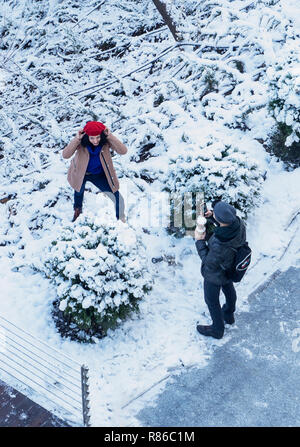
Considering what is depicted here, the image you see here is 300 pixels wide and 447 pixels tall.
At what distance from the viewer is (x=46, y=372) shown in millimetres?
4668

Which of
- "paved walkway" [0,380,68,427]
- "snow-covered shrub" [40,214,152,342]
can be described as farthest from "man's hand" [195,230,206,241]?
"paved walkway" [0,380,68,427]

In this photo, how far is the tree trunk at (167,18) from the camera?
852 cm

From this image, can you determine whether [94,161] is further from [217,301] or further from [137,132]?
[137,132]

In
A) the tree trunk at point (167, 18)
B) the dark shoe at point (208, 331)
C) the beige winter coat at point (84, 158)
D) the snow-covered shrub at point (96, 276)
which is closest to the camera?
the snow-covered shrub at point (96, 276)

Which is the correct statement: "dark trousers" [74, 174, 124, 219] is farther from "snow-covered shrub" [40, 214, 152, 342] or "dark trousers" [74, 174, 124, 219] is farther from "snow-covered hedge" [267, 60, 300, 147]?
"snow-covered hedge" [267, 60, 300, 147]

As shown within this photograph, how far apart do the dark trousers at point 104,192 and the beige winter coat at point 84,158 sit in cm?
10

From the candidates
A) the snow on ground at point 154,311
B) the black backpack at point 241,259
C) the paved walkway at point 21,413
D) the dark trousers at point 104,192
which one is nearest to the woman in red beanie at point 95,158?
the dark trousers at point 104,192

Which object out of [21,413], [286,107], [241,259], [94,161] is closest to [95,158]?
[94,161]

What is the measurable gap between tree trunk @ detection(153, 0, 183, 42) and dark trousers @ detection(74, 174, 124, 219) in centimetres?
431

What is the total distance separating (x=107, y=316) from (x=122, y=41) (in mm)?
7371

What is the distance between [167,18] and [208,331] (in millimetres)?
6184

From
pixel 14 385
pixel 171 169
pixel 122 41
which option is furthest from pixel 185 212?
pixel 122 41

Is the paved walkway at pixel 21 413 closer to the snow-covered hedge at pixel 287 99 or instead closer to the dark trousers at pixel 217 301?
the dark trousers at pixel 217 301

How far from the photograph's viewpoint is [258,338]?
4.91m
